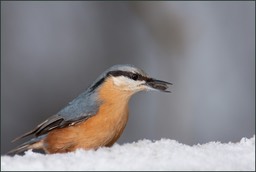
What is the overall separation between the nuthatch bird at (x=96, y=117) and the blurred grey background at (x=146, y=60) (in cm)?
682

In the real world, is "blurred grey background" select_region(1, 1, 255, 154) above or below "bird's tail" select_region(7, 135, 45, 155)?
above

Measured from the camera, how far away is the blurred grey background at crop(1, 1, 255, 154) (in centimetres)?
1246

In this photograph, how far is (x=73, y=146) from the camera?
4742 millimetres

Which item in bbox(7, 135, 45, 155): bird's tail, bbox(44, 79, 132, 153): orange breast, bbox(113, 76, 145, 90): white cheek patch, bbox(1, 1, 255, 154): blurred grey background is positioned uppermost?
bbox(1, 1, 255, 154): blurred grey background

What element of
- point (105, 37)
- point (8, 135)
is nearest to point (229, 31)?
point (105, 37)

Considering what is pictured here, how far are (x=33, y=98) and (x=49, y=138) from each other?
24.7ft

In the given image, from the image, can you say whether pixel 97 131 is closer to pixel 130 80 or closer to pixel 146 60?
pixel 130 80

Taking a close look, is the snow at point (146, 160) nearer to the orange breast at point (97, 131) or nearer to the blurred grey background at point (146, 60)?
the orange breast at point (97, 131)

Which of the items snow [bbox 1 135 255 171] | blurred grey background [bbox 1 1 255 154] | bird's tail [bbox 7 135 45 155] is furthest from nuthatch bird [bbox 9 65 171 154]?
blurred grey background [bbox 1 1 255 154]

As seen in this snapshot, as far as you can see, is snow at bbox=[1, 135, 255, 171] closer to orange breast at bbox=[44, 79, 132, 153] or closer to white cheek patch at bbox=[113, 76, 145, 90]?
orange breast at bbox=[44, 79, 132, 153]

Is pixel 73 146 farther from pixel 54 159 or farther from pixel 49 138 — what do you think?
pixel 54 159

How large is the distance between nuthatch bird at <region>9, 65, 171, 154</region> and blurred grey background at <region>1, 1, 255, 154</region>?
22.4ft

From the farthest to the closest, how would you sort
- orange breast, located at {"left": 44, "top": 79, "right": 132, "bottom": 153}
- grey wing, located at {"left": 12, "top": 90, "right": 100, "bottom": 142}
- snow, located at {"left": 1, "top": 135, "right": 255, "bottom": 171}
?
grey wing, located at {"left": 12, "top": 90, "right": 100, "bottom": 142} < orange breast, located at {"left": 44, "top": 79, "right": 132, "bottom": 153} < snow, located at {"left": 1, "top": 135, "right": 255, "bottom": 171}

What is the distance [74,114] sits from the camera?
4.87m
